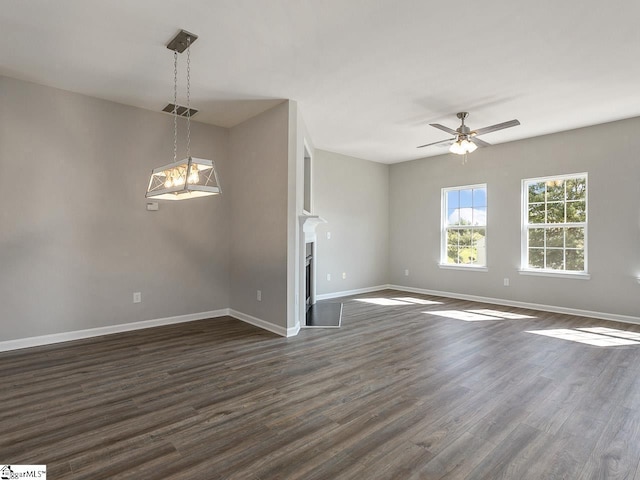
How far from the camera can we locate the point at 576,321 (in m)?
4.99

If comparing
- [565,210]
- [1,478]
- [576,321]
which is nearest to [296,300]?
[1,478]

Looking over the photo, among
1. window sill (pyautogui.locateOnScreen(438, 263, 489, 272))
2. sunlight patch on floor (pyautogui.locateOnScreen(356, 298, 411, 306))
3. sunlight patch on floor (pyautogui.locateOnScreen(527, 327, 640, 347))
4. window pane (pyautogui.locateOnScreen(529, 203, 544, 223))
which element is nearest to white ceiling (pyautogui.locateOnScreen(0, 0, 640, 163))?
window pane (pyautogui.locateOnScreen(529, 203, 544, 223))

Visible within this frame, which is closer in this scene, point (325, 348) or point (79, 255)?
point (325, 348)

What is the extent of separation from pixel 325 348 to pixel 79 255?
312cm

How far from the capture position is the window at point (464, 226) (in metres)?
6.61

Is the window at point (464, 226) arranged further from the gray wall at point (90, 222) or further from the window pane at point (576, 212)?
the gray wall at point (90, 222)

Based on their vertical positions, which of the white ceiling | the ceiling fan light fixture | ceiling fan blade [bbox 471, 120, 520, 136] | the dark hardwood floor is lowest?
the dark hardwood floor

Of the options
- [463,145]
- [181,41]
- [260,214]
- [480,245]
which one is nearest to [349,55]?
[181,41]

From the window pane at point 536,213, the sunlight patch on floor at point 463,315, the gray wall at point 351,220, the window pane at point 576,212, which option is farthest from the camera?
the gray wall at point 351,220

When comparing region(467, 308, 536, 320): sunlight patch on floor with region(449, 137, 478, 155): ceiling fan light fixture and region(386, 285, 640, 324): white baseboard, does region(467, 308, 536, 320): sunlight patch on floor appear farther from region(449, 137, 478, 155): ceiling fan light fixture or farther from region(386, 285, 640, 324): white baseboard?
region(449, 137, 478, 155): ceiling fan light fixture

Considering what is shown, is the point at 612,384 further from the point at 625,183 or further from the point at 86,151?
the point at 86,151

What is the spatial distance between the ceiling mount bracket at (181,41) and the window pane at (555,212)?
576 cm

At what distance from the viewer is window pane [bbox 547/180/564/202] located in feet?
18.5

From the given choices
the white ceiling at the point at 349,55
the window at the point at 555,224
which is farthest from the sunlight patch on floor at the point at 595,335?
the white ceiling at the point at 349,55
